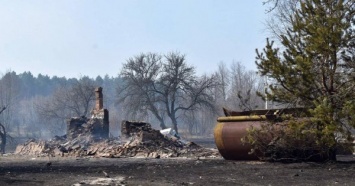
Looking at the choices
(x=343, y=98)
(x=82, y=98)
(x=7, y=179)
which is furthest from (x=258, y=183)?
(x=82, y=98)

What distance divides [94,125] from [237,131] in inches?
849

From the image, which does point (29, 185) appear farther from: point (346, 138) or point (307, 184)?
point (346, 138)

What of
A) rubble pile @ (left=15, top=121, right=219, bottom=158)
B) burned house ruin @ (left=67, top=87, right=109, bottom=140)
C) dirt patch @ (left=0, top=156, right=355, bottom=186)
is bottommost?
dirt patch @ (left=0, top=156, right=355, bottom=186)

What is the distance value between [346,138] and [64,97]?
79791 millimetres

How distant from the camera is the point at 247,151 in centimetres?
1842

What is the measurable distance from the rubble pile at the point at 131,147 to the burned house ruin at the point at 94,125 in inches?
20.9

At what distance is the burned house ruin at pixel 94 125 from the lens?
38.5 meters

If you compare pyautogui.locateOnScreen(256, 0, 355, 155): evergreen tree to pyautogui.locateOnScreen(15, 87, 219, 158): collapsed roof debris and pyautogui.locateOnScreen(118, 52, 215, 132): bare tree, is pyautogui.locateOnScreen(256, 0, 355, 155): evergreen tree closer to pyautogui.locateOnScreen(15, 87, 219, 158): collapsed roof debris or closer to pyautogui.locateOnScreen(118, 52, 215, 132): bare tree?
pyautogui.locateOnScreen(15, 87, 219, 158): collapsed roof debris

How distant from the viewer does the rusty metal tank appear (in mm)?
18078

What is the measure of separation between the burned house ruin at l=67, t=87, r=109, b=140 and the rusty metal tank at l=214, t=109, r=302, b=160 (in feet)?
64.3

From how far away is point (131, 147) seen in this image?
29.3m

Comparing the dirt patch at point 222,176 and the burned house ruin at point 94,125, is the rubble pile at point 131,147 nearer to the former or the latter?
the burned house ruin at point 94,125

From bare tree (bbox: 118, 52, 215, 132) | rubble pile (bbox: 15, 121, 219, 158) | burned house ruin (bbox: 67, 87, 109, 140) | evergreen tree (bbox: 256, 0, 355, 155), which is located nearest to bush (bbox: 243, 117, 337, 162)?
evergreen tree (bbox: 256, 0, 355, 155)

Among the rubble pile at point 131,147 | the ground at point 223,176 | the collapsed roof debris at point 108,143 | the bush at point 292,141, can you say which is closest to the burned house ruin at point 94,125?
the collapsed roof debris at point 108,143
